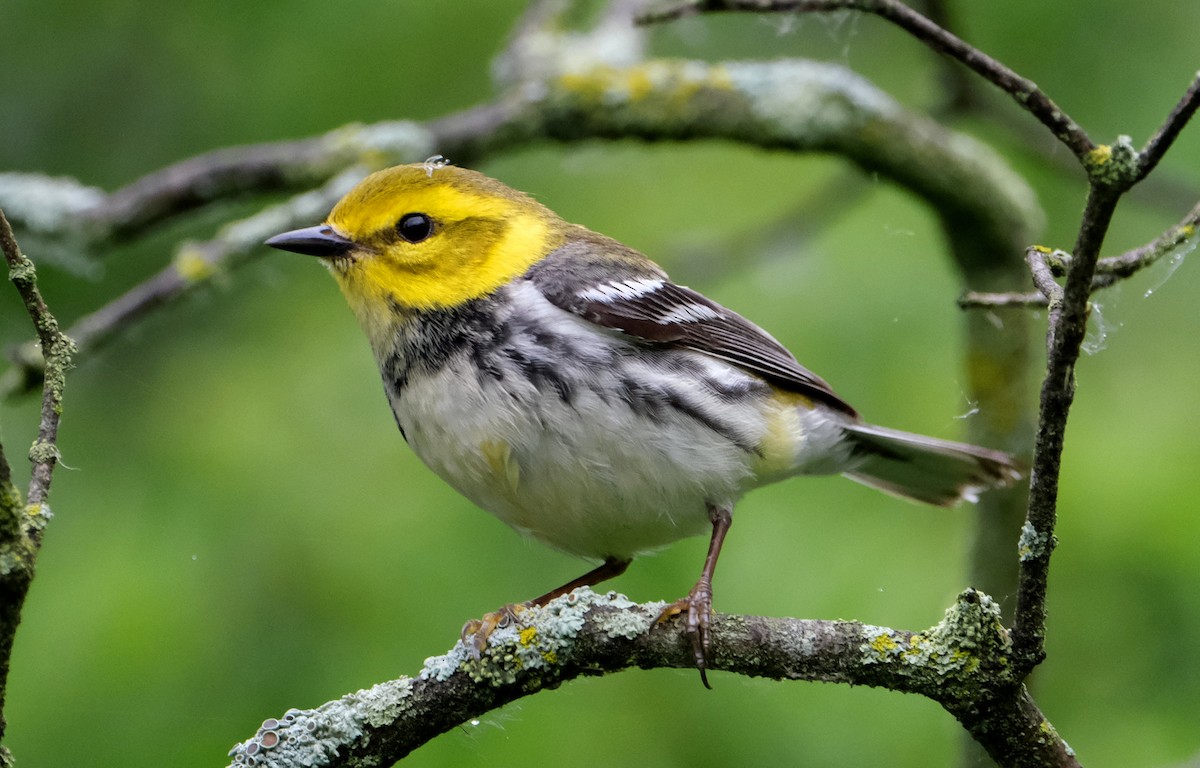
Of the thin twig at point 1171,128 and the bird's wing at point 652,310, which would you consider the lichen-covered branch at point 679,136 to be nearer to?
the bird's wing at point 652,310

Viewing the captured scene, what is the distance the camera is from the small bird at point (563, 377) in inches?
131

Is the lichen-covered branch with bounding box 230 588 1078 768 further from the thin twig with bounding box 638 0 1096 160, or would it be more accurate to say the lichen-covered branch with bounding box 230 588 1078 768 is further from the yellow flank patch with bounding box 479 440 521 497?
the thin twig with bounding box 638 0 1096 160

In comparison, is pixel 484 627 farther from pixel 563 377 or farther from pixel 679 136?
pixel 679 136

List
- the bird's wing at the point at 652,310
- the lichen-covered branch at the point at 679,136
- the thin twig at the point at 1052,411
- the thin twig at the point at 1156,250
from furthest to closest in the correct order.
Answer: the lichen-covered branch at the point at 679,136 < the bird's wing at the point at 652,310 < the thin twig at the point at 1156,250 < the thin twig at the point at 1052,411

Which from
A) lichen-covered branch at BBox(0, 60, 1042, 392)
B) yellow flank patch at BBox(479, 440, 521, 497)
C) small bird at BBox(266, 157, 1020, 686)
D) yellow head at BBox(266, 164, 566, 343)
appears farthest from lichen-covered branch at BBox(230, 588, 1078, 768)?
lichen-covered branch at BBox(0, 60, 1042, 392)

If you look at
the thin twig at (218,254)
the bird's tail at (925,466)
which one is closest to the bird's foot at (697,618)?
the bird's tail at (925,466)

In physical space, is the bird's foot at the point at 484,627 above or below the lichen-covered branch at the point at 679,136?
below

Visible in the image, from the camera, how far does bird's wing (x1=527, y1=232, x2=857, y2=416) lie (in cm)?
358

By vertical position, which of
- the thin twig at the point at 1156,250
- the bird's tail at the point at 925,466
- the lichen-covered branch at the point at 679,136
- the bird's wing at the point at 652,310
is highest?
the lichen-covered branch at the point at 679,136

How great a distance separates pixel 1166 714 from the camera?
3924 mm

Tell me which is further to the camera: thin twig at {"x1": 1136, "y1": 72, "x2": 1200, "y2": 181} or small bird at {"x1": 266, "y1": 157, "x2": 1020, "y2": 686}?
small bird at {"x1": 266, "y1": 157, "x2": 1020, "y2": 686}

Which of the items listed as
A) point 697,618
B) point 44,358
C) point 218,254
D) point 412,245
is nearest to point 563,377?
point 412,245

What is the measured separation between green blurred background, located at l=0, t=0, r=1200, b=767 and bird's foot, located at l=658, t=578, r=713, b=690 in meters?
0.67

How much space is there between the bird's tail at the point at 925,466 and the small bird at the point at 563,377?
17mm
